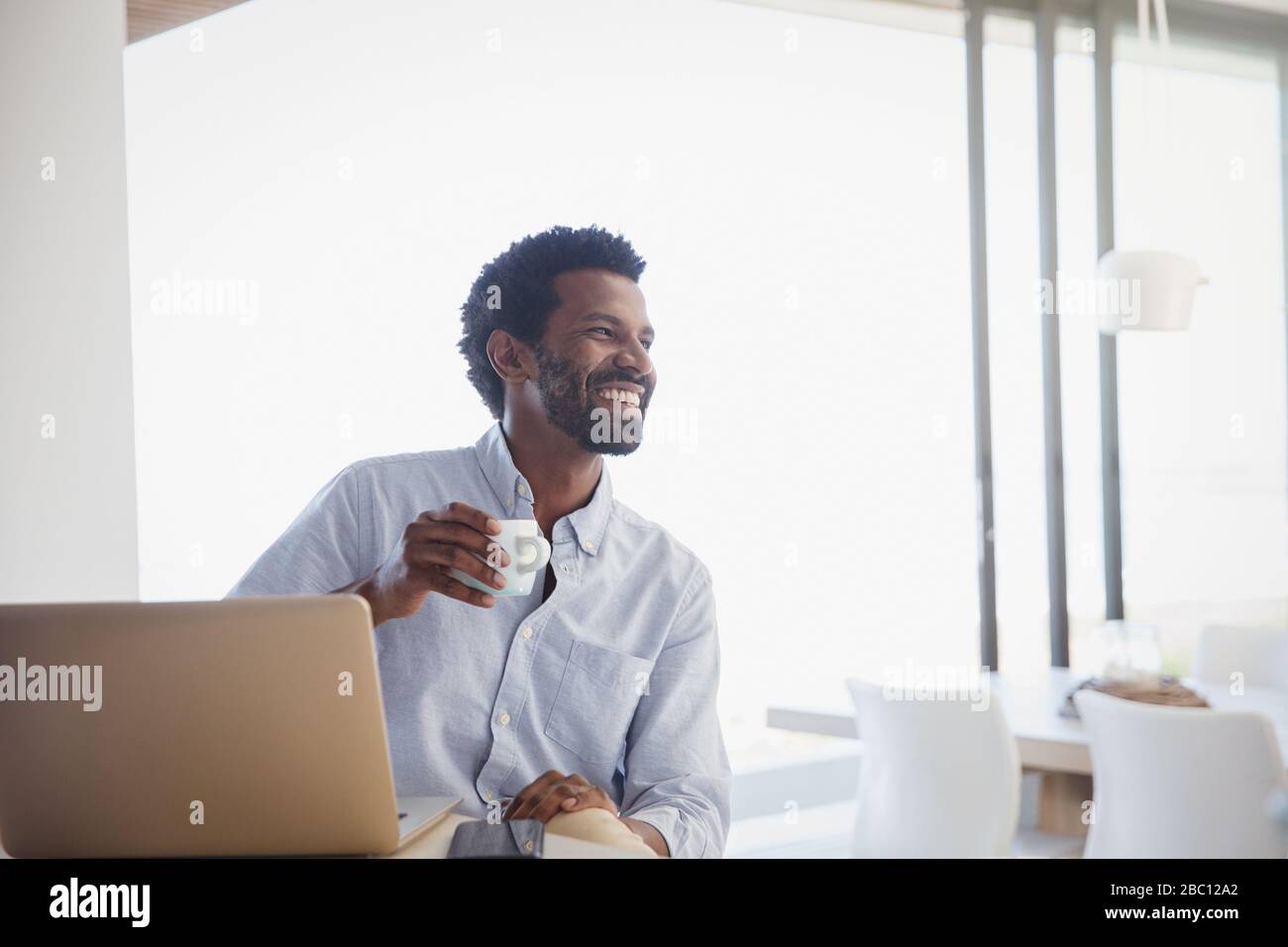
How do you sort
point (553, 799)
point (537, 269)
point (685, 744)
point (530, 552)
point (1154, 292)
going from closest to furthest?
1. point (553, 799)
2. point (530, 552)
3. point (685, 744)
4. point (537, 269)
5. point (1154, 292)

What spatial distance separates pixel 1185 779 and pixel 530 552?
3.96 ft

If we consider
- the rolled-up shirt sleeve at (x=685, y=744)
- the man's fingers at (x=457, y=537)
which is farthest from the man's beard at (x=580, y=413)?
the man's fingers at (x=457, y=537)

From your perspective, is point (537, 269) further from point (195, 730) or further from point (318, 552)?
point (195, 730)

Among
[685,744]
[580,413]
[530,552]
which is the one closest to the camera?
[530,552]

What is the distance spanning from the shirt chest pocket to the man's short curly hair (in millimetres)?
721

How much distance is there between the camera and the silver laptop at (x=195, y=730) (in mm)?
773

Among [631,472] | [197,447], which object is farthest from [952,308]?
[197,447]

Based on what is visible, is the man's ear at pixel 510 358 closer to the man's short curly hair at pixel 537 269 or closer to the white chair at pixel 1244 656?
the man's short curly hair at pixel 537 269

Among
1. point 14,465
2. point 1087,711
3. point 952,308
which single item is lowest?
point 1087,711

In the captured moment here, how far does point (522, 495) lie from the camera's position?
160 centimetres

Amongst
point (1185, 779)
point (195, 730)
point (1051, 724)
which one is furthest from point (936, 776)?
point (195, 730)

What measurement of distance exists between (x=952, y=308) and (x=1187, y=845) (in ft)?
6.56
